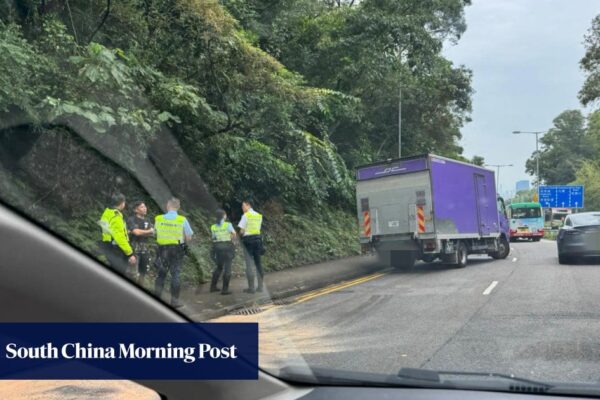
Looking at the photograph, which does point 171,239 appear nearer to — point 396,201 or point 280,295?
point 280,295

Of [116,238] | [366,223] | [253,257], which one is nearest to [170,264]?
[116,238]

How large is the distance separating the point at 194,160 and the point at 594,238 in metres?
11.3

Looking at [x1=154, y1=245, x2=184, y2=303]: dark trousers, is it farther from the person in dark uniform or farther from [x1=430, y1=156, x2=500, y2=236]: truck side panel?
[x1=430, y1=156, x2=500, y2=236]: truck side panel

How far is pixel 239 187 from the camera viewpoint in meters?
12.5

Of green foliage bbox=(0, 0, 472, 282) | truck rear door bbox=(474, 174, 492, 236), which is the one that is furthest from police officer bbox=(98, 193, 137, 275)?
truck rear door bbox=(474, 174, 492, 236)

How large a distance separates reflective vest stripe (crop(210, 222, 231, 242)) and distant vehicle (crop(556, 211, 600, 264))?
10.9 m

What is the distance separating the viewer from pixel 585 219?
16.2 m

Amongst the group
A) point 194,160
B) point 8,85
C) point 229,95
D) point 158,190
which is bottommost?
point 158,190

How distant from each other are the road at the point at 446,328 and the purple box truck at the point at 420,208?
3.41m

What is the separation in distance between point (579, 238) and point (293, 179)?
25.3ft

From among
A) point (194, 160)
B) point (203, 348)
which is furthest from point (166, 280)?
point (194, 160)

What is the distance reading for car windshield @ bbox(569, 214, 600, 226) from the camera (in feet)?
52.1

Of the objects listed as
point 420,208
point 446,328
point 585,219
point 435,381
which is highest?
point 420,208

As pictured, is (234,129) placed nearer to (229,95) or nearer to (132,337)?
(229,95)
